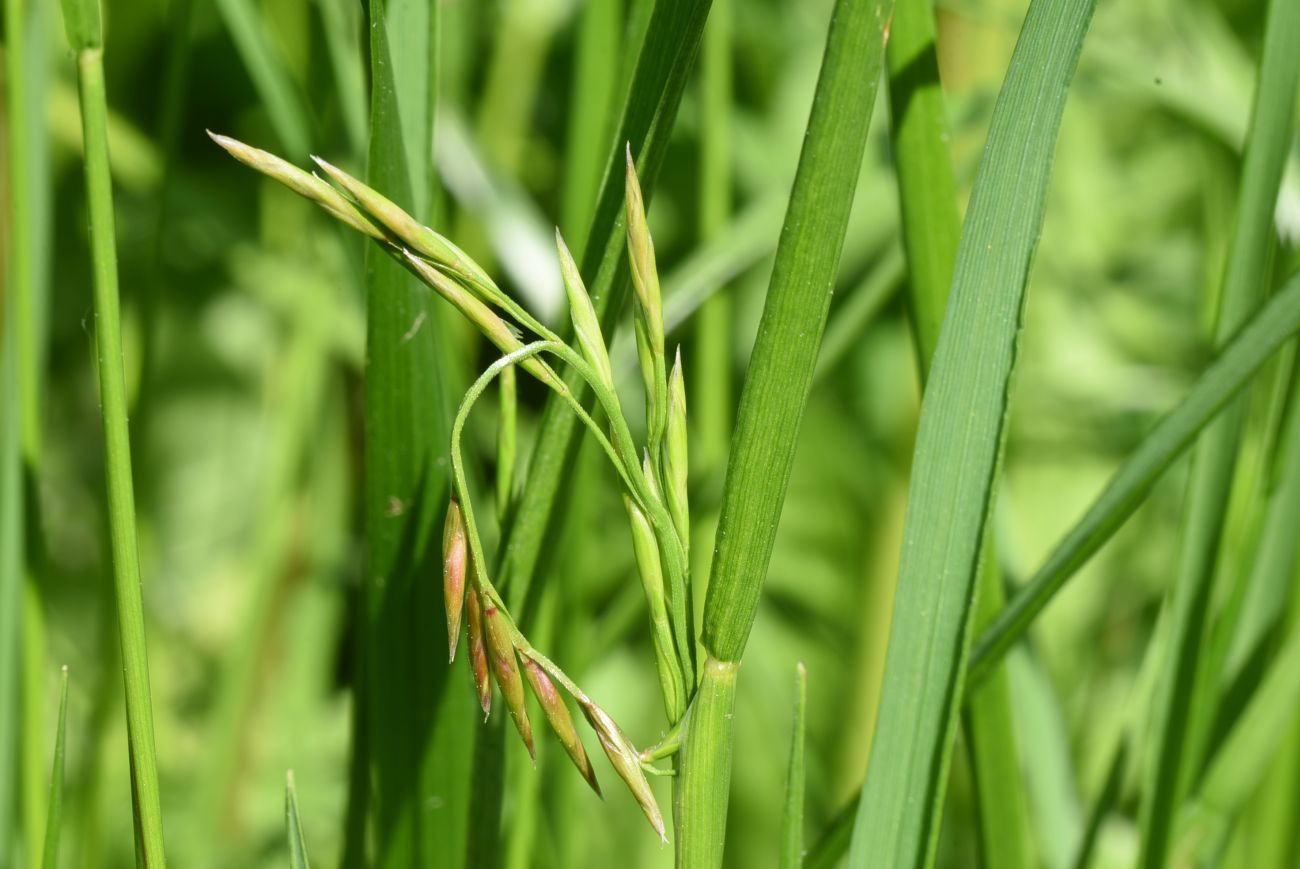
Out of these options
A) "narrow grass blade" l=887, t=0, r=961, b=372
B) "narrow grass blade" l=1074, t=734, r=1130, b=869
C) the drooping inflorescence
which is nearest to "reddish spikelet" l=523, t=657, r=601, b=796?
the drooping inflorescence

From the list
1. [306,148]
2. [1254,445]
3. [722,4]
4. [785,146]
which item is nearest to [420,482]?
[306,148]

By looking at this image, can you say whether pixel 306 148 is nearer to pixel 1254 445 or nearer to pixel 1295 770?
pixel 1295 770

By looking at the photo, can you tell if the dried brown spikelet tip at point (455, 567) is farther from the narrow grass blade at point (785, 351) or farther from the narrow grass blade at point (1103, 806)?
the narrow grass blade at point (1103, 806)

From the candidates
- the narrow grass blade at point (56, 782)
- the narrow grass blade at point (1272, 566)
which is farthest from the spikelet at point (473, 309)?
the narrow grass blade at point (1272, 566)

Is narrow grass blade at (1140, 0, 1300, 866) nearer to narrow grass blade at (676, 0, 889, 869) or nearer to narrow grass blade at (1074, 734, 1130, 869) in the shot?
narrow grass blade at (1074, 734, 1130, 869)

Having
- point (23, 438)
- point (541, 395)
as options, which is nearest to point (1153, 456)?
point (23, 438)

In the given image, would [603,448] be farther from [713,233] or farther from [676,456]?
[713,233]
